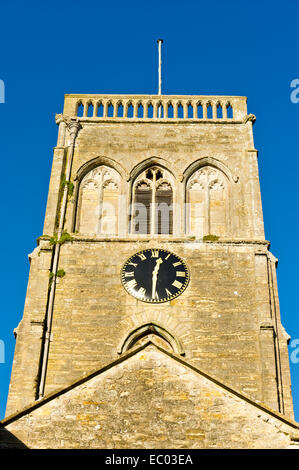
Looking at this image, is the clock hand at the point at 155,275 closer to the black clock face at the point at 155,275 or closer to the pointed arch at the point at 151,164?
the black clock face at the point at 155,275

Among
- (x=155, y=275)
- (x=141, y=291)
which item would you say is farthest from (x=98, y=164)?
(x=141, y=291)

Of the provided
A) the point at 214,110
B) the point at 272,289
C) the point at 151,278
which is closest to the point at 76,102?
the point at 214,110

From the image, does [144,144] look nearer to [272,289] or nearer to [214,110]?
[214,110]

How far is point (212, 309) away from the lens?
23.6 metres

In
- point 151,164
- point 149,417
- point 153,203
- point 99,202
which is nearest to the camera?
point 149,417

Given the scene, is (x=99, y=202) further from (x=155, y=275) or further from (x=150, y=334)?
(x=150, y=334)

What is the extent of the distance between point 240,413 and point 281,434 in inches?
30.7

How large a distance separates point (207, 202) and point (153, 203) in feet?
5.96

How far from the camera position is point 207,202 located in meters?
26.8

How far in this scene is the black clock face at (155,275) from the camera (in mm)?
23891

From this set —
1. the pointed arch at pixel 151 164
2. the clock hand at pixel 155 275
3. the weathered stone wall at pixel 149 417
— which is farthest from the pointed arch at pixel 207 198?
the weathered stone wall at pixel 149 417

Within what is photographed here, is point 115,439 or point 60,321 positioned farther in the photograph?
point 60,321
